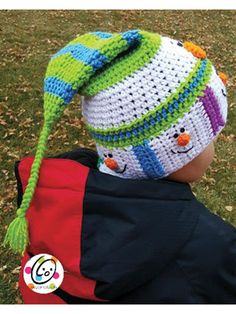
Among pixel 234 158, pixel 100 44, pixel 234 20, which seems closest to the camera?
pixel 100 44

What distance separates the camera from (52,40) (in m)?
7.89

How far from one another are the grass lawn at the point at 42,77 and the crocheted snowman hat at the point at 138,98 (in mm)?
2047

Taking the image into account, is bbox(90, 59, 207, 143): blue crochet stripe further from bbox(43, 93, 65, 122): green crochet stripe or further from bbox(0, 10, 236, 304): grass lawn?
bbox(0, 10, 236, 304): grass lawn

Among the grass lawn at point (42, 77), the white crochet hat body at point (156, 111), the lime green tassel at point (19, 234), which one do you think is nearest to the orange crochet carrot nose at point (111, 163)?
the white crochet hat body at point (156, 111)

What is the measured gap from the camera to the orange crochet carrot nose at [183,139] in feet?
5.25

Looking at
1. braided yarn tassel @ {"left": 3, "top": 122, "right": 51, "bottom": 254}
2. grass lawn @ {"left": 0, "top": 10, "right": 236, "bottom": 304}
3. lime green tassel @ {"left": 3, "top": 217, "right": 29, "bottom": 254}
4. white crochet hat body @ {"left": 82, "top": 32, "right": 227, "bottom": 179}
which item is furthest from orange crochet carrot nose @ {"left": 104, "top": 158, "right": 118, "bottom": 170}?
grass lawn @ {"left": 0, "top": 10, "right": 236, "bottom": 304}

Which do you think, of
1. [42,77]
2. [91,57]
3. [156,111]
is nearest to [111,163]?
[156,111]

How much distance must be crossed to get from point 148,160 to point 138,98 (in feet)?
0.68

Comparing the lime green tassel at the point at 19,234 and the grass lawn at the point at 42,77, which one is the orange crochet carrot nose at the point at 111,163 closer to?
the lime green tassel at the point at 19,234

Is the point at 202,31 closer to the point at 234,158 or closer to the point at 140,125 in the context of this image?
the point at 234,158

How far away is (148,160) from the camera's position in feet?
5.33

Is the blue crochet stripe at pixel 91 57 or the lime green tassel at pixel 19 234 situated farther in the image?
the lime green tassel at pixel 19 234

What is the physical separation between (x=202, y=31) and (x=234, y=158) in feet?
14.8

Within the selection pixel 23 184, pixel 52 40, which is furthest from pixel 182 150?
pixel 52 40
